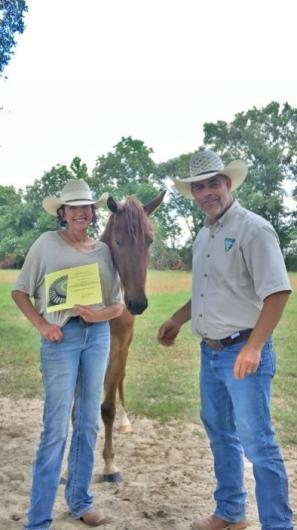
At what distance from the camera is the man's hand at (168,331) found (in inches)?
113

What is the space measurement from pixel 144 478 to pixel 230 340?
5.32ft

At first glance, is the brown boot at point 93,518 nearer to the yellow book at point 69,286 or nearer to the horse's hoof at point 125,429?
the yellow book at point 69,286

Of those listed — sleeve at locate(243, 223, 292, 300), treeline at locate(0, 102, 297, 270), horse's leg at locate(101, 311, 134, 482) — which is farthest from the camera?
treeline at locate(0, 102, 297, 270)

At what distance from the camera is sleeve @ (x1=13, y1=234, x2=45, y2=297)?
2.54 m

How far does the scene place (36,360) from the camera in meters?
6.55

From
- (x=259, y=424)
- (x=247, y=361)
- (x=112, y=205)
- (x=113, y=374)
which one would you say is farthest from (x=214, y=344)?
(x=113, y=374)

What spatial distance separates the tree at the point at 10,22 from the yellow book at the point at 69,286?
3.77 metres

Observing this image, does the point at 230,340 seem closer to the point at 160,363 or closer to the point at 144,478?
the point at 144,478

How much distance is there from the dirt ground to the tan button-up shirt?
1214 mm

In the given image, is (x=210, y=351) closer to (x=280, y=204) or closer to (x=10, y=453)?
(x=10, y=453)

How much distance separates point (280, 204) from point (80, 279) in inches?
144

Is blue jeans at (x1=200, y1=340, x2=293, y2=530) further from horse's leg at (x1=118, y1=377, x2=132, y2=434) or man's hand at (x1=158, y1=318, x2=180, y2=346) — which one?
horse's leg at (x1=118, y1=377, x2=132, y2=434)

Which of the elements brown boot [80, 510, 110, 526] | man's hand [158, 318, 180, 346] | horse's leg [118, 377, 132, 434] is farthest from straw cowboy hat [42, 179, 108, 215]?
horse's leg [118, 377, 132, 434]

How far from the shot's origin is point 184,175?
5.70 meters
